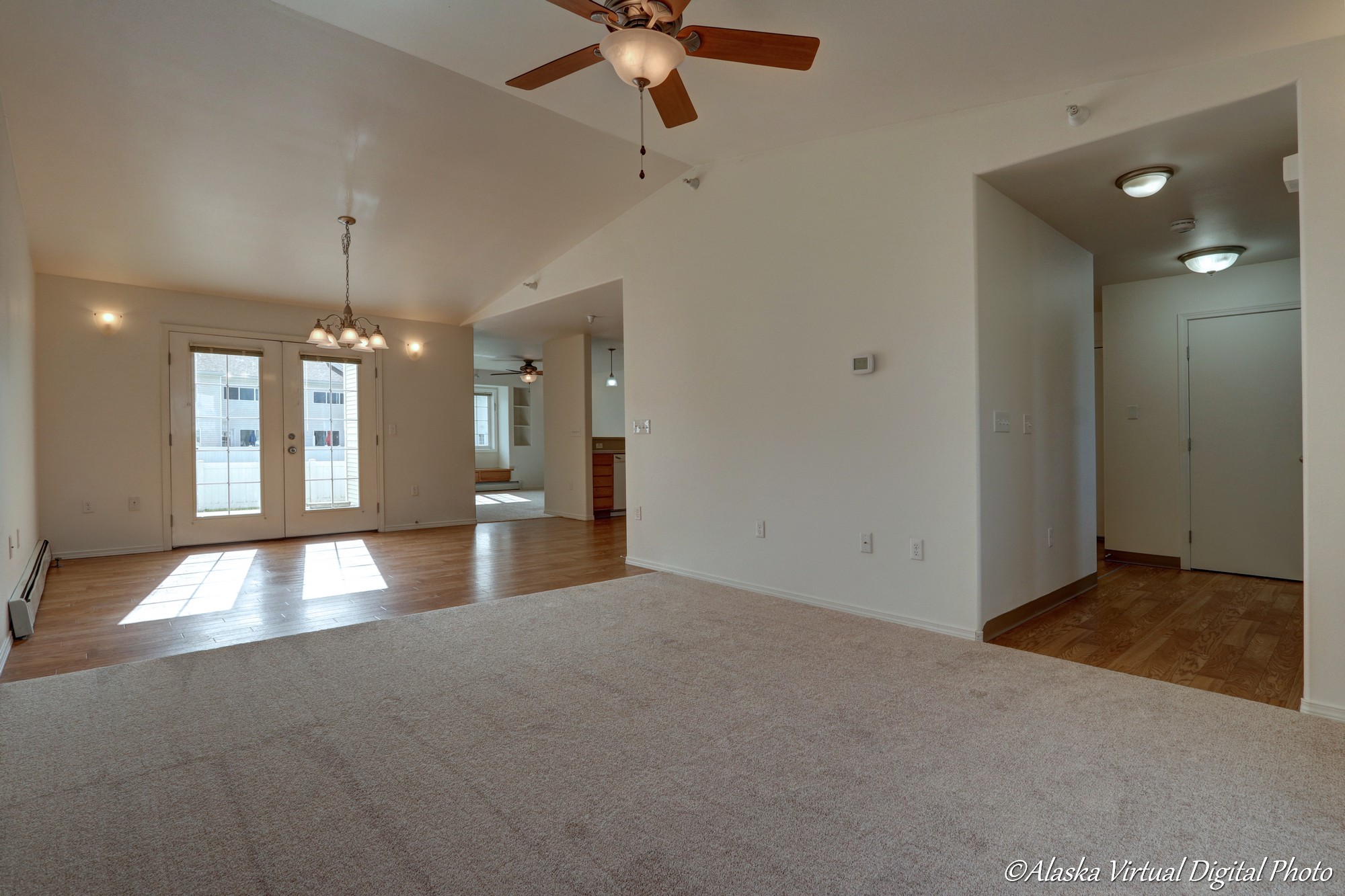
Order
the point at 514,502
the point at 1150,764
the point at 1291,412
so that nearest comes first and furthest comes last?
the point at 1150,764, the point at 1291,412, the point at 514,502

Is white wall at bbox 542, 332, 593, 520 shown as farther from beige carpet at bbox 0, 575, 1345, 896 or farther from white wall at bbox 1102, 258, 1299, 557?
white wall at bbox 1102, 258, 1299, 557

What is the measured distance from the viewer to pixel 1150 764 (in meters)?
2.17

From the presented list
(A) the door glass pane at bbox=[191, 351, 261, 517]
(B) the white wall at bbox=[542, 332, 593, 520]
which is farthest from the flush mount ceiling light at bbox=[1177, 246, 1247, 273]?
(A) the door glass pane at bbox=[191, 351, 261, 517]

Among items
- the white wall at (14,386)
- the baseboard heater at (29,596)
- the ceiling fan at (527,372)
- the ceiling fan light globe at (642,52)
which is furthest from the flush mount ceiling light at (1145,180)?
the ceiling fan at (527,372)

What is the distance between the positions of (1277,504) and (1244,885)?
4.68 metres

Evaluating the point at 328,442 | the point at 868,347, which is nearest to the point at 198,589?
the point at 328,442

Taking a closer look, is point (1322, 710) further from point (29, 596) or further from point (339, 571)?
point (29, 596)

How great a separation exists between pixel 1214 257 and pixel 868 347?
2719 millimetres

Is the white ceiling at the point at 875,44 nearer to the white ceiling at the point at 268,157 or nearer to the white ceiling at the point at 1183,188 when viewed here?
the white ceiling at the point at 1183,188

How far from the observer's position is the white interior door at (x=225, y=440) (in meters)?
6.55

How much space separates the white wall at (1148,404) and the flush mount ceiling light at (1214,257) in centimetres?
73

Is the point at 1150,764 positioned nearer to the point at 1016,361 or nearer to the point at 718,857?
the point at 718,857

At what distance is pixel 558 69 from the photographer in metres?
2.57

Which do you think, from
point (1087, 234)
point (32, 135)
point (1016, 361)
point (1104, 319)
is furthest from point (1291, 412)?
point (32, 135)
